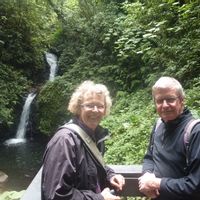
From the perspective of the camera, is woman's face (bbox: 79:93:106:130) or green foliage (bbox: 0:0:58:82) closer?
woman's face (bbox: 79:93:106:130)

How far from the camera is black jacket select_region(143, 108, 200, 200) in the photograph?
2.40m

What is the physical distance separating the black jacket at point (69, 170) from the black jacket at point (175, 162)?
52 cm

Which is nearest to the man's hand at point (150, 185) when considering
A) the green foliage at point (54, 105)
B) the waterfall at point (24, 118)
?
the green foliage at point (54, 105)

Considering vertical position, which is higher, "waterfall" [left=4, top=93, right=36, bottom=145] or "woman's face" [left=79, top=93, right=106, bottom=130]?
"woman's face" [left=79, top=93, right=106, bottom=130]

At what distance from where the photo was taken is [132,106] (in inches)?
422

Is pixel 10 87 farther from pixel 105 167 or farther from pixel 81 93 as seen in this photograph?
pixel 105 167

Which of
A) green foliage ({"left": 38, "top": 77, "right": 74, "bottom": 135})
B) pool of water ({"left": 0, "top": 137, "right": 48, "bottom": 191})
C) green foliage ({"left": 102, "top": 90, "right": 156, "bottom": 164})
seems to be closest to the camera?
green foliage ({"left": 102, "top": 90, "right": 156, "bottom": 164})

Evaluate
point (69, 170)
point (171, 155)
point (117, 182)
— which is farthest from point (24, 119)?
point (69, 170)

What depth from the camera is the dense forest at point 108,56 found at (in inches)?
346

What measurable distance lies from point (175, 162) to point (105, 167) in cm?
51

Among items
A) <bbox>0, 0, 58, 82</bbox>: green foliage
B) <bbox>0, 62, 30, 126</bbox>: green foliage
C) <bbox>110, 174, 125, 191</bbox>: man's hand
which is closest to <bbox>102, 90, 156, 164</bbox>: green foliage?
<bbox>110, 174, 125, 191</bbox>: man's hand

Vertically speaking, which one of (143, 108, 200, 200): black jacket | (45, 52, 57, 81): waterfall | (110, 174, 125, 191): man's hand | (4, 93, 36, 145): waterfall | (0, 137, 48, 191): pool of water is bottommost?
(0, 137, 48, 191): pool of water

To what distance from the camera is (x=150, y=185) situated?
2631 mm

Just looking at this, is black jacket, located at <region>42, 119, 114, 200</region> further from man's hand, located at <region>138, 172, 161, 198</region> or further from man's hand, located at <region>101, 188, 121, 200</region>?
man's hand, located at <region>138, 172, 161, 198</region>
